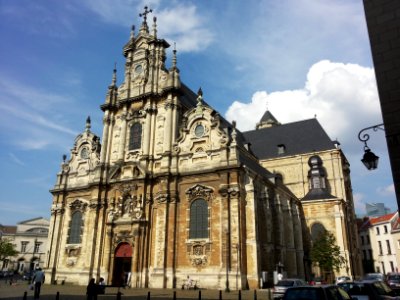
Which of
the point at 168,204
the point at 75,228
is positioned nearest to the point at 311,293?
the point at 168,204

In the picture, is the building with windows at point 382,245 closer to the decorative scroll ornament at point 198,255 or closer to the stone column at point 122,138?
the decorative scroll ornament at point 198,255

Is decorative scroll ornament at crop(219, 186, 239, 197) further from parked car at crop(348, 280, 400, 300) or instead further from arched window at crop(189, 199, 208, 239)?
parked car at crop(348, 280, 400, 300)

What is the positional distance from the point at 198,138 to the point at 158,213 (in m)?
6.48

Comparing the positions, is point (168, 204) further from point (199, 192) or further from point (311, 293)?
point (311, 293)

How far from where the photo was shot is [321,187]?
37938 mm

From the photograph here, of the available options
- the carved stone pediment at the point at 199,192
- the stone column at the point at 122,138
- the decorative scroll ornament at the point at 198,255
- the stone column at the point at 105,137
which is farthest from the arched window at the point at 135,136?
the decorative scroll ornament at the point at 198,255

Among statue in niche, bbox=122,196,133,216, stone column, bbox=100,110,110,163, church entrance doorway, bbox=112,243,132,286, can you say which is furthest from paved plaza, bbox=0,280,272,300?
stone column, bbox=100,110,110,163

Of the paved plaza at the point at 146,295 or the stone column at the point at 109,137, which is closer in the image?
the paved plaza at the point at 146,295

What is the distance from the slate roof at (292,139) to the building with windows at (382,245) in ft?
63.2

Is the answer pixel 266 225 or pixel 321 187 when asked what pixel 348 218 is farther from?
Answer: pixel 266 225

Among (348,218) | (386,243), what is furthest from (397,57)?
(386,243)

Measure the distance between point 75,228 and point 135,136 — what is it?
9649mm

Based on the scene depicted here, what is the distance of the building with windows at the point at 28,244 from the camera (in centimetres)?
5944

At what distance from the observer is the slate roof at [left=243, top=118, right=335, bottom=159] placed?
41.5 m
